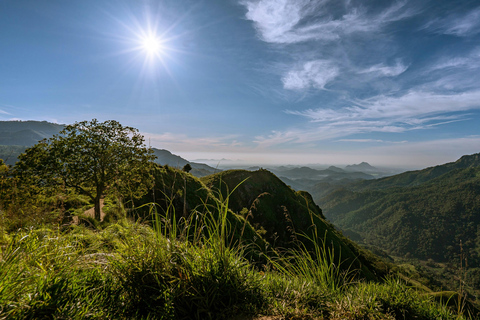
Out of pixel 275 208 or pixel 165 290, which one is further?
pixel 275 208

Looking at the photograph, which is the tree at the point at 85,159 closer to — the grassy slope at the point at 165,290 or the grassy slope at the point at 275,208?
the grassy slope at the point at 165,290

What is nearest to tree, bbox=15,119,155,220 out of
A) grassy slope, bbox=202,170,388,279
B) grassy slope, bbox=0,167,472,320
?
grassy slope, bbox=0,167,472,320

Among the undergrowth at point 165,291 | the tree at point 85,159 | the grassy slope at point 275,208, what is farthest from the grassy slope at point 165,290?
the grassy slope at point 275,208

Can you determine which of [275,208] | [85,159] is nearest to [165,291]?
[85,159]

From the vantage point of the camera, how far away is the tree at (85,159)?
10633 mm

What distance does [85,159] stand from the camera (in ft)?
38.8

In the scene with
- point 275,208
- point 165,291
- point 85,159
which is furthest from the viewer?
point 275,208

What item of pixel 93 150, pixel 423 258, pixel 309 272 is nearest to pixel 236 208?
pixel 93 150

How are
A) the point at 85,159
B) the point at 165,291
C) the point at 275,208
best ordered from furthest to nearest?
the point at 275,208 → the point at 85,159 → the point at 165,291

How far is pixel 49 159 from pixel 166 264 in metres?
12.8

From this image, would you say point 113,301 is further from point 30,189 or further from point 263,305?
point 30,189

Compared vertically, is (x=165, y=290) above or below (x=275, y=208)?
above

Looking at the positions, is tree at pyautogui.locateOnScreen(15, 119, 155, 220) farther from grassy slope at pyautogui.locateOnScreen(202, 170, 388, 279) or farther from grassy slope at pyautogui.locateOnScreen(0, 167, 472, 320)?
grassy slope at pyautogui.locateOnScreen(202, 170, 388, 279)

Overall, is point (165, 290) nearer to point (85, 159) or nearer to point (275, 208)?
point (85, 159)
